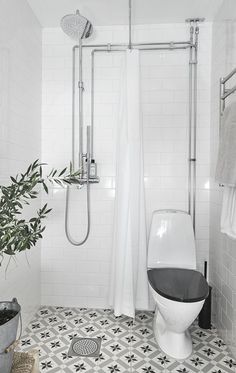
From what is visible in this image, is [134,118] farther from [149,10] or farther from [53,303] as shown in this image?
[53,303]

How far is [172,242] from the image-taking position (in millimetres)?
2021

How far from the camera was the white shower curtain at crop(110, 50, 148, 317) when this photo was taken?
6.43ft

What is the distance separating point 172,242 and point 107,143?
949mm

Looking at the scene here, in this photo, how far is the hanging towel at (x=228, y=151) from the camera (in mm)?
1364

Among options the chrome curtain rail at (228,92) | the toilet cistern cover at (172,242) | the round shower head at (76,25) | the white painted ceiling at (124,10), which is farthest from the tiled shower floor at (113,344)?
the white painted ceiling at (124,10)

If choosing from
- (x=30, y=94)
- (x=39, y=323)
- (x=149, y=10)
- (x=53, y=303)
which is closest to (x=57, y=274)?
(x=53, y=303)

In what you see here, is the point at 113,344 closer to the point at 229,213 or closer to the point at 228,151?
the point at 229,213

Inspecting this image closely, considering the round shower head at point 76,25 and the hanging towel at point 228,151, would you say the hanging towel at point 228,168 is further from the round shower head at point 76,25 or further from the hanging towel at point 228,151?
the round shower head at point 76,25

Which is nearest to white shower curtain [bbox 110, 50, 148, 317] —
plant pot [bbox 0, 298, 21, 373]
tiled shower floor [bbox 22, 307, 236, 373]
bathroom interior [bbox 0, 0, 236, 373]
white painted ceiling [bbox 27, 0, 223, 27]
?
bathroom interior [bbox 0, 0, 236, 373]

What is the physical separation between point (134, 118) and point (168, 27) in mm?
874

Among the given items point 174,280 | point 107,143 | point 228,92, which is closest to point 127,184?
point 107,143

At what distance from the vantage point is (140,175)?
6.77 ft

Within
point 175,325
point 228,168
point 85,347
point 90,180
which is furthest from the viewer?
point 90,180

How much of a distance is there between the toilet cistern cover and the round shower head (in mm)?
1487
